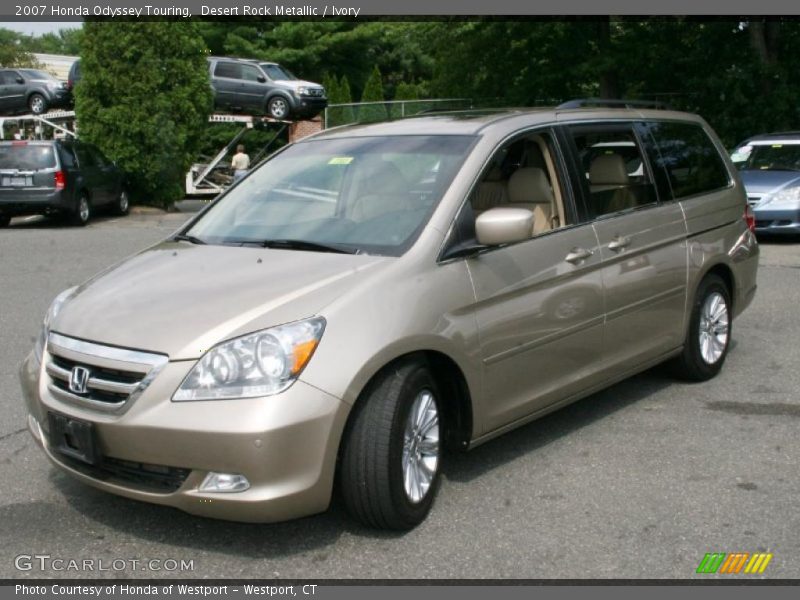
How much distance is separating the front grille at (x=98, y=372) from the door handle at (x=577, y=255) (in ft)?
7.43

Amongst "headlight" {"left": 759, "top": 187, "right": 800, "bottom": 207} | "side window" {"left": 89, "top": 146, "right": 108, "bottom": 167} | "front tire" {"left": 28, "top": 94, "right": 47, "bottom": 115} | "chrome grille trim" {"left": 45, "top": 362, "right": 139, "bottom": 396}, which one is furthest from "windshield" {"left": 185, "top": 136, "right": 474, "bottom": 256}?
"front tire" {"left": 28, "top": 94, "right": 47, "bottom": 115}

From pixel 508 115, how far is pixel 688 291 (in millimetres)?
1760

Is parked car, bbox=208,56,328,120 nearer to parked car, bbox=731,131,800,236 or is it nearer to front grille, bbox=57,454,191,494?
parked car, bbox=731,131,800,236

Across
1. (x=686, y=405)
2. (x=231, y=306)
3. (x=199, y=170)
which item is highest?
(x=231, y=306)

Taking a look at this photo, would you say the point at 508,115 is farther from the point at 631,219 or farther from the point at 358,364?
the point at 358,364

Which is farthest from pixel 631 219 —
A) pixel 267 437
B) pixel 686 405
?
pixel 267 437

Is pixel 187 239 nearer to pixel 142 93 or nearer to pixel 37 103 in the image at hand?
pixel 142 93

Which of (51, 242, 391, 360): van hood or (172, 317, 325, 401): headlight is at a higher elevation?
(51, 242, 391, 360): van hood

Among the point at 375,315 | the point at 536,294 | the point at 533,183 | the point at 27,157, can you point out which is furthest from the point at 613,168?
the point at 27,157

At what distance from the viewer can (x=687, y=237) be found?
6.32 metres

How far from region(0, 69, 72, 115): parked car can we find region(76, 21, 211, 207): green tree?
7.17m

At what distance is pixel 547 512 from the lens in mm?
4543

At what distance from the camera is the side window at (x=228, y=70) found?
97.0ft

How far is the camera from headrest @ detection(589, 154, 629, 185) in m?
5.76
